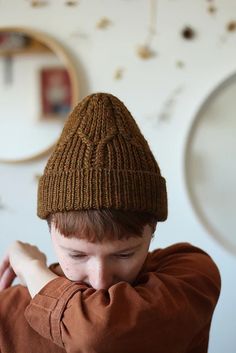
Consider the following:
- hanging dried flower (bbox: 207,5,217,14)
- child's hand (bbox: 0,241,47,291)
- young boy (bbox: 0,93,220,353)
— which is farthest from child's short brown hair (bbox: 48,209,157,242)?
hanging dried flower (bbox: 207,5,217,14)

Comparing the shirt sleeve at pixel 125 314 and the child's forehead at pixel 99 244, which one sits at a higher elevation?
the child's forehead at pixel 99 244

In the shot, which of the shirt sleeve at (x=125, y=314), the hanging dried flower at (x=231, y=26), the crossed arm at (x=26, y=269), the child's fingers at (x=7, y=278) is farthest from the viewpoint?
the hanging dried flower at (x=231, y=26)

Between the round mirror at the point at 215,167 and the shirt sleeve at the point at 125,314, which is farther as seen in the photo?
the round mirror at the point at 215,167

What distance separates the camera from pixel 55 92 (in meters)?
1.46

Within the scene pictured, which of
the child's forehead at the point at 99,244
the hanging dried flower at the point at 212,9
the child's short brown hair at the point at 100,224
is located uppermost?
the hanging dried flower at the point at 212,9

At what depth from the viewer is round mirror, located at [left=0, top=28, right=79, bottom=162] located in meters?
1.45

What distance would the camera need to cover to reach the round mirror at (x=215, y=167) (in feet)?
4.68

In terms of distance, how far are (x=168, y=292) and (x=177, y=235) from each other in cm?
84

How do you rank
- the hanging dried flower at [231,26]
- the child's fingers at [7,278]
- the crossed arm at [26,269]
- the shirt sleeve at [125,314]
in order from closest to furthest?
the shirt sleeve at [125,314]
the crossed arm at [26,269]
the child's fingers at [7,278]
the hanging dried flower at [231,26]

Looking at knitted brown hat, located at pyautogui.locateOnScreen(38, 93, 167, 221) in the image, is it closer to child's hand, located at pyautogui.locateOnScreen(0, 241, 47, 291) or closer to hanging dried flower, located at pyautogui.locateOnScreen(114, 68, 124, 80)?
child's hand, located at pyautogui.locateOnScreen(0, 241, 47, 291)

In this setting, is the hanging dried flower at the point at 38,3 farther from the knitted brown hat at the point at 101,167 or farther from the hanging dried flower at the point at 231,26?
the knitted brown hat at the point at 101,167

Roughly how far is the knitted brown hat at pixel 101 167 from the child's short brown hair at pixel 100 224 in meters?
0.01

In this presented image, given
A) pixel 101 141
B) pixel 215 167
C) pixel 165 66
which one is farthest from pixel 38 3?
pixel 101 141

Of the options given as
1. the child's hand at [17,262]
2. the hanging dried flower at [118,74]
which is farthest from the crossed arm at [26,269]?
the hanging dried flower at [118,74]
